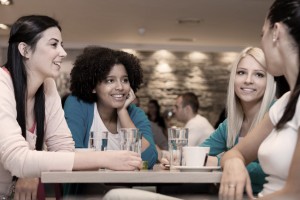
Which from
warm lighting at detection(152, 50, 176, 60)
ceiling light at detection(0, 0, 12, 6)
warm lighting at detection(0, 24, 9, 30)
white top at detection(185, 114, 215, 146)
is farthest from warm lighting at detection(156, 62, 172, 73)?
white top at detection(185, 114, 215, 146)

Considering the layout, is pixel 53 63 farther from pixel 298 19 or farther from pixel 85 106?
pixel 298 19

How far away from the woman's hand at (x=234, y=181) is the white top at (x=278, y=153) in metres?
0.05

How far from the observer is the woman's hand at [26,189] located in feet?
4.97

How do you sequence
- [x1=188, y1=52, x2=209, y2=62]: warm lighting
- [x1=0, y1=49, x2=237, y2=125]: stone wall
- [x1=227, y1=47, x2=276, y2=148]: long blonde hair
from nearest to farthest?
[x1=227, y1=47, x2=276, y2=148]: long blonde hair
[x1=0, y1=49, x2=237, y2=125]: stone wall
[x1=188, y1=52, x2=209, y2=62]: warm lighting

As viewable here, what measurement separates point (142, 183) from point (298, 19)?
2.05 ft

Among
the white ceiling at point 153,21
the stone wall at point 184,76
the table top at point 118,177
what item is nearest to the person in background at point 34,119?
the table top at point 118,177

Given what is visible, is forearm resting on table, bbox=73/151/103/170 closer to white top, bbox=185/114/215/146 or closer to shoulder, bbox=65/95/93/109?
shoulder, bbox=65/95/93/109

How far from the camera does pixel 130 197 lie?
4.50 feet

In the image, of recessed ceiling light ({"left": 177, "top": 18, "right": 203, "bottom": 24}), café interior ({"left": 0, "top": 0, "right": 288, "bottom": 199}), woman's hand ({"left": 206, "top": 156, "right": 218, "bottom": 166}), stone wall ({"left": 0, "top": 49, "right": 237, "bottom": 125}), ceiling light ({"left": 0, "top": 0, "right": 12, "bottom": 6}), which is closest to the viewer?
woman's hand ({"left": 206, "top": 156, "right": 218, "bottom": 166})

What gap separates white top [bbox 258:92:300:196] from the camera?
1441mm

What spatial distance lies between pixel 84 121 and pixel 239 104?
2.53ft

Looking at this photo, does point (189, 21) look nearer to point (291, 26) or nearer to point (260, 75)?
point (260, 75)

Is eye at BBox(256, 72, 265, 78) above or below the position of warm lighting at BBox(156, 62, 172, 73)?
below

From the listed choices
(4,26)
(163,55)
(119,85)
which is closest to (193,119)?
(119,85)
